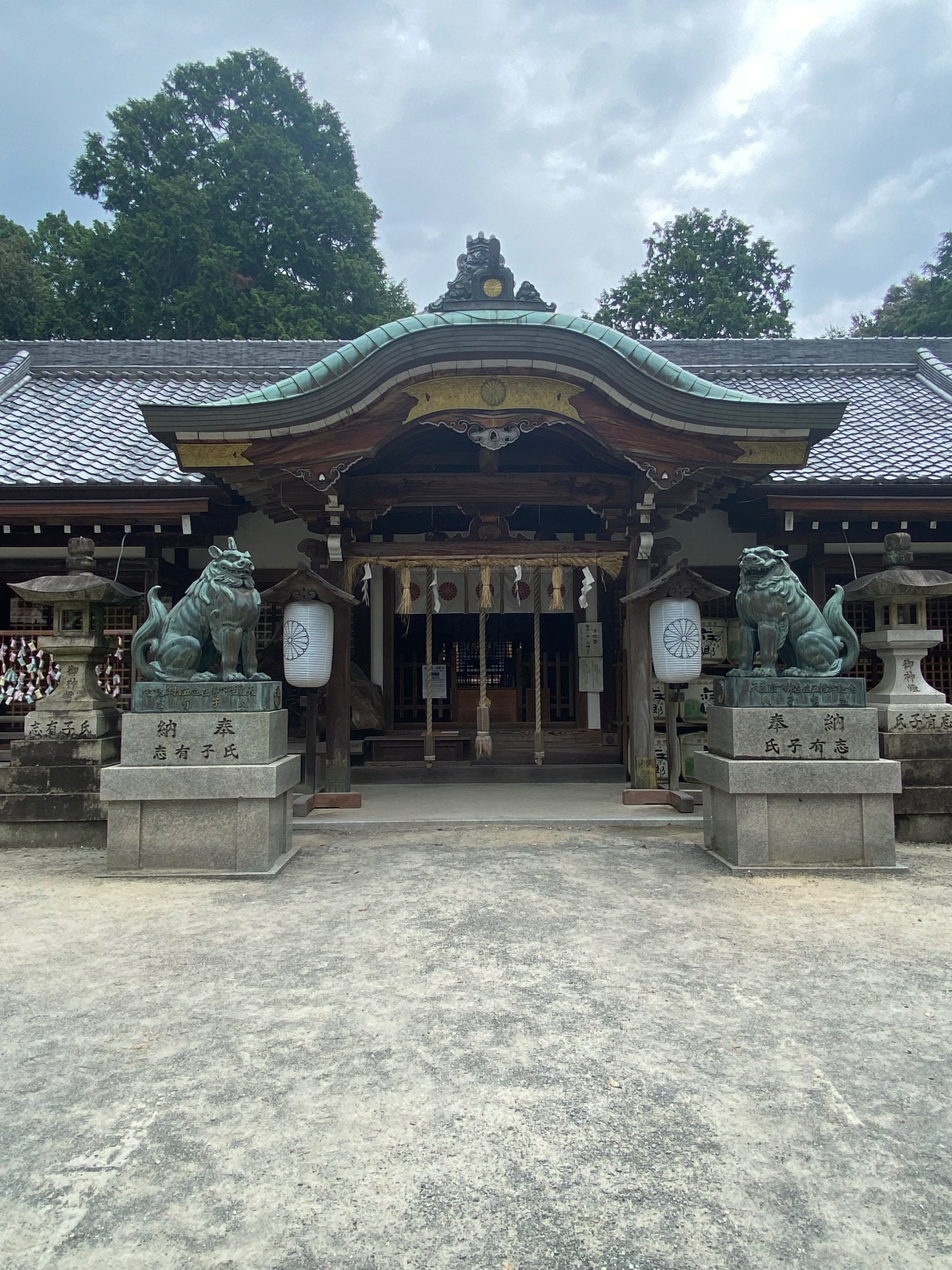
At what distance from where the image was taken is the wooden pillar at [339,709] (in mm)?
8508

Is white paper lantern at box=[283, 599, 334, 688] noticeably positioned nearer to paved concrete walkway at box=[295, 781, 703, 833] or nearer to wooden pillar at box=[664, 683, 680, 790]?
paved concrete walkway at box=[295, 781, 703, 833]

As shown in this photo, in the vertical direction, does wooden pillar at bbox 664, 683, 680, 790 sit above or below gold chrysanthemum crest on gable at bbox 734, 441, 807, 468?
below

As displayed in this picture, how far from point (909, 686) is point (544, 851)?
4.43 metres

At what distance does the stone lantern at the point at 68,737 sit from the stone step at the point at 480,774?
357 cm

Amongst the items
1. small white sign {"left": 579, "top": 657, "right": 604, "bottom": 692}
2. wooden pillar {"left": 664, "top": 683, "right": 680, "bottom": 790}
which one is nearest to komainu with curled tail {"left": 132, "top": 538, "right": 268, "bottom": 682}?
wooden pillar {"left": 664, "top": 683, "right": 680, "bottom": 790}

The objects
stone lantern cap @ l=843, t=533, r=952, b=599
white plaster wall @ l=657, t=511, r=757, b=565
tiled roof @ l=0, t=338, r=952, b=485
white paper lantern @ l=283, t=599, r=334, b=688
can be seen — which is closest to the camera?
stone lantern cap @ l=843, t=533, r=952, b=599

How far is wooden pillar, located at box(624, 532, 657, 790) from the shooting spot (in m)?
8.66

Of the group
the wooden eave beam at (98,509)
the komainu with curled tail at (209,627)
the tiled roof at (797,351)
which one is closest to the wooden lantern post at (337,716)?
the wooden eave beam at (98,509)

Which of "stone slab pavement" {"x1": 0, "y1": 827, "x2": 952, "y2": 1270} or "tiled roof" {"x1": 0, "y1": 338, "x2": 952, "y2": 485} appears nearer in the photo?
"stone slab pavement" {"x1": 0, "y1": 827, "x2": 952, "y2": 1270}

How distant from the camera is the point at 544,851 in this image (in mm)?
6719

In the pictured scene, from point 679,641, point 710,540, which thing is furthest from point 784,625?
point 710,540

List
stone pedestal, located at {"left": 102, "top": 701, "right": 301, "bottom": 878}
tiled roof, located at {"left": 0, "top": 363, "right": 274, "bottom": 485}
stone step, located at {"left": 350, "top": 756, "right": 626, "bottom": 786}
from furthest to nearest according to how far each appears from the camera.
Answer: stone step, located at {"left": 350, "top": 756, "right": 626, "bottom": 786} < tiled roof, located at {"left": 0, "top": 363, "right": 274, "bottom": 485} < stone pedestal, located at {"left": 102, "top": 701, "right": 301, "bottom": 878}

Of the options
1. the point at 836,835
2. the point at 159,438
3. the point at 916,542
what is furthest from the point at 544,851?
the point at 916,542

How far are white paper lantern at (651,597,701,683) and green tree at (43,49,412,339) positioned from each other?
21394mm
